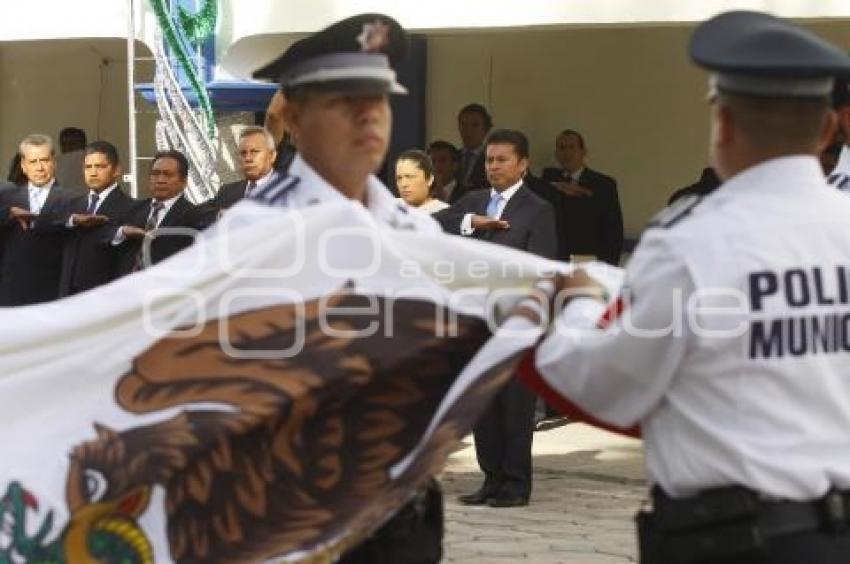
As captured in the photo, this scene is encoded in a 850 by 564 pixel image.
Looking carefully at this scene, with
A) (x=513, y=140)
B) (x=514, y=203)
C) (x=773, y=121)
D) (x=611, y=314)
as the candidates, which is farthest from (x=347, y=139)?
(x=513, y=140)

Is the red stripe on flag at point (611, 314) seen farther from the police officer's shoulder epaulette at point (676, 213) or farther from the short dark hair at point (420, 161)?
the short dark hair at point (420, 161)

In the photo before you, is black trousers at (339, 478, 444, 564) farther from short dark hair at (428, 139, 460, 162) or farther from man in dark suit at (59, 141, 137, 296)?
short dark hair at (428, 139, 460, 162)

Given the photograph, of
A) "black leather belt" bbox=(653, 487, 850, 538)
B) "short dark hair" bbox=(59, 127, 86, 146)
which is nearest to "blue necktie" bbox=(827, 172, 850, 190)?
"black leather belt" bbox=(653, 487, 850, 538)

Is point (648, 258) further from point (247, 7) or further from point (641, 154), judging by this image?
point (641, 154)

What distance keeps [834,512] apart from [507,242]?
6.29 metres

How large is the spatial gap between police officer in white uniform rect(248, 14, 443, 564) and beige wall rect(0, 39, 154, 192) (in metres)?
12.7

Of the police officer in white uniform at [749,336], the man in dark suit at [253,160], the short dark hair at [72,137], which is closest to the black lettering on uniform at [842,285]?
the police officer in white uniform at [749,336]

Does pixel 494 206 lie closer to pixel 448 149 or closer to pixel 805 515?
pixel 448 149

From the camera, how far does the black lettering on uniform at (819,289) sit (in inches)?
155

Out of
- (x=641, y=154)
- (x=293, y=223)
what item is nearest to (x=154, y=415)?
(x=293, y=223)

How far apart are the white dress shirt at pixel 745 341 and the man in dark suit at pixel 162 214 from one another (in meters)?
7.23

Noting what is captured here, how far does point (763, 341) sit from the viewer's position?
389cm

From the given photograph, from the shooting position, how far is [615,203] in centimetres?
1380

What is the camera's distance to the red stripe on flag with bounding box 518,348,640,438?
4.27m
